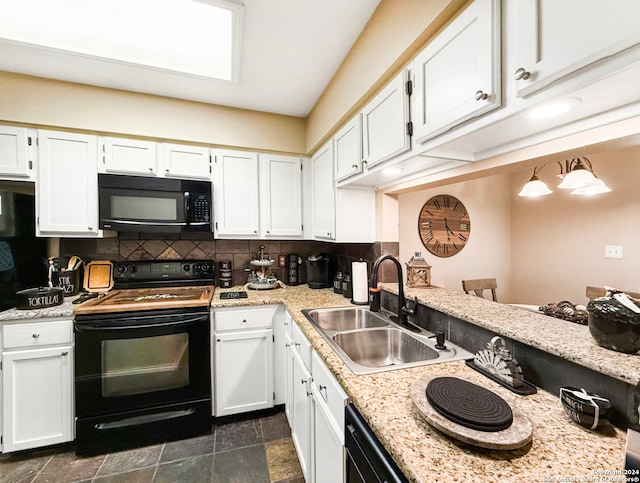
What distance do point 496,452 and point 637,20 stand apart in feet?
3.13

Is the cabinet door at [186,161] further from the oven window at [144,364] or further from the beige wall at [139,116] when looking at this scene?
the oven window at [144,364]

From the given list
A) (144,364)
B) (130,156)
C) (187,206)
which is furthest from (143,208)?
(144,364)

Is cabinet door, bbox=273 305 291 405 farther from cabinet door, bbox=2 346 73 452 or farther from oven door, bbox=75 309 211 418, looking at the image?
cabinet door, bbox=2 346 73 452

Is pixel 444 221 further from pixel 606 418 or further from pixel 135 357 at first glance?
pixel 135 357

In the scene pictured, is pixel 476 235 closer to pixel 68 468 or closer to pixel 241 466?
pixel 241 466

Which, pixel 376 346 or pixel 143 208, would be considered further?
pixel 143 208

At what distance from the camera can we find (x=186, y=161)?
2.33m

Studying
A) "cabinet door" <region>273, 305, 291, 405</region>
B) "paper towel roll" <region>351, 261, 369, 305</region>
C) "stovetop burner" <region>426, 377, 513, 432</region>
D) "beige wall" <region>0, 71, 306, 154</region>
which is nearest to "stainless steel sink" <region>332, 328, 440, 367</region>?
"paper towel roll" <region>351, 261, 369, 305</region>

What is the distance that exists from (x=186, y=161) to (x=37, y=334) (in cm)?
153

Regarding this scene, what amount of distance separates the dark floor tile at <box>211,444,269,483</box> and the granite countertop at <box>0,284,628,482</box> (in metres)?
1.00

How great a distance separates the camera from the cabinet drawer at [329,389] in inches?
40.1

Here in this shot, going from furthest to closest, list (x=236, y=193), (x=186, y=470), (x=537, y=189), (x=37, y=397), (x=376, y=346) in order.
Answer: (x=236, y=193)
(x=537, y=189)
(x=37, y=397)
(x=186, y=470)
(x=376, y=346)

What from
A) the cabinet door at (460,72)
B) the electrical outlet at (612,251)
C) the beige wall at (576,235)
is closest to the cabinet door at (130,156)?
the cabinet door at (460,72)

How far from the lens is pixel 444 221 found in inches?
116
